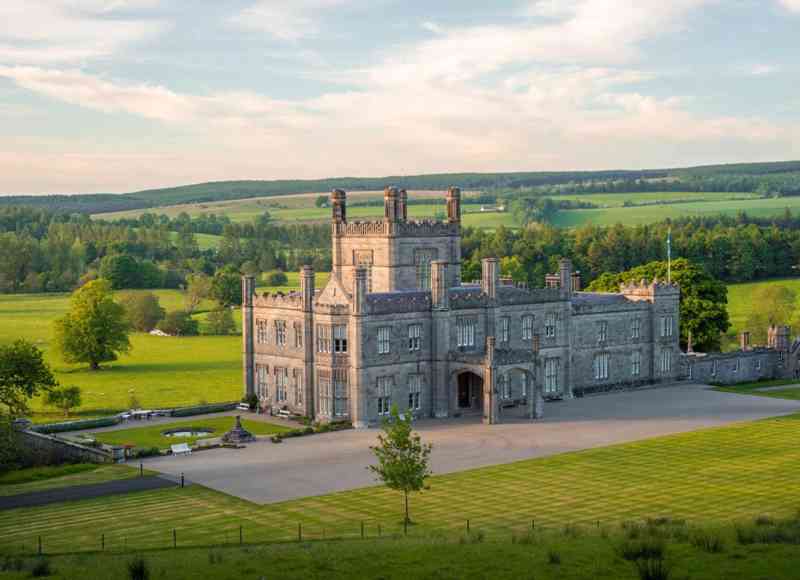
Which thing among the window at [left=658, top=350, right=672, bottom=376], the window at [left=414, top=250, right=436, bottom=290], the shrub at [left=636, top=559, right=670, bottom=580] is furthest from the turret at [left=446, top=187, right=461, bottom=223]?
the shrub at [left=636, top=559, right=670, bottom=580]

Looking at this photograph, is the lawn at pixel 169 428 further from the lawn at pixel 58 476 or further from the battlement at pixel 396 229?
the battlement at pixel 396 229

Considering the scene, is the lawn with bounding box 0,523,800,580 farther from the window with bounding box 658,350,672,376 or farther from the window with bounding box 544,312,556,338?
the window with bounding box 658,350,672,376

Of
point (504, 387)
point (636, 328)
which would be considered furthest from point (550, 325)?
point (636, 328)

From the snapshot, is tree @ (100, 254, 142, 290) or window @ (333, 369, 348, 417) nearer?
window @ (333, 369, 348, 417)

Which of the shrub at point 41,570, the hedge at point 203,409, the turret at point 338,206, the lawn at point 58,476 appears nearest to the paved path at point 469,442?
the lawn at point 58,476

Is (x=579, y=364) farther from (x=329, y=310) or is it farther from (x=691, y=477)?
(x=691, y=477)

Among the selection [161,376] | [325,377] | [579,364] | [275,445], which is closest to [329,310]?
[325,377]
